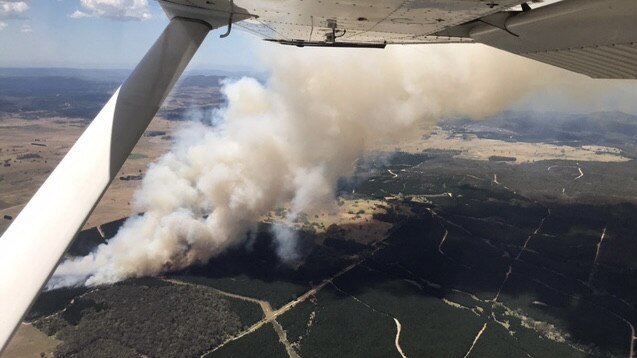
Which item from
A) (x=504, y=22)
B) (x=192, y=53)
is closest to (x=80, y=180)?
(x=192, y=53)

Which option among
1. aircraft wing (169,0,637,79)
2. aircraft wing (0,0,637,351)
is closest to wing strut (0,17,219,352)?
aircraft wing (0,0,637,351)

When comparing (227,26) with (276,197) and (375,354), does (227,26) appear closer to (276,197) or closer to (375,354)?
(375,354)

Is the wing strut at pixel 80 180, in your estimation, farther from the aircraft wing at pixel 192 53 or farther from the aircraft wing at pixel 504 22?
→ the aircraft wing at pixel 504 22

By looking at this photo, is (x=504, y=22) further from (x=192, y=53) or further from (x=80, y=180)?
(x=80, y=180)

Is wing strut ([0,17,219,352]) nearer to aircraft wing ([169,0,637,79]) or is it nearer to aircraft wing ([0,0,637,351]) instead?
Result: aircraft wing ([0,0,637,351])

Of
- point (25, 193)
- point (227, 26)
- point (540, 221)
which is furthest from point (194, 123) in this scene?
point (227, 26)

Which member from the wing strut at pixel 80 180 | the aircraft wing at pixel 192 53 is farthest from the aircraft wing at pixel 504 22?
the wing strut at pixel 80 180
